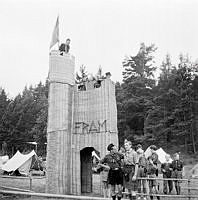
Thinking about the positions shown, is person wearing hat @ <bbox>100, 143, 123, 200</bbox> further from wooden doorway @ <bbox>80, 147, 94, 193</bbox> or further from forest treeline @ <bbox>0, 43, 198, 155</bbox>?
forest treeline @ <bbox>0, 43, 198, 155</bbox>

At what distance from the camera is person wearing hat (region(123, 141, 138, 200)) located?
8.83 metres

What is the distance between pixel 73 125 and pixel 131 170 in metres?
4.77

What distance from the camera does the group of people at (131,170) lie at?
800cm

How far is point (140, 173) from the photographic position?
1039 centimetres

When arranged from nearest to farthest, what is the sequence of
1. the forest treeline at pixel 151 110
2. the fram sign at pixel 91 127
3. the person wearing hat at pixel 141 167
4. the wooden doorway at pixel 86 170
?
1. the person wearing hat at pixel 141 167
2. the fram sign at pixel 91 127
3. the wooden doorway at pixel 86 170
4. the forest treeline at pixel 151 110

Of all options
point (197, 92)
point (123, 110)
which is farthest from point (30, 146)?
point (197, 92)

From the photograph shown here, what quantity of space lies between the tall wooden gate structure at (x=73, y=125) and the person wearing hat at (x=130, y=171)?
2.86 metres

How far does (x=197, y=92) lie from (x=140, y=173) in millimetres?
30319

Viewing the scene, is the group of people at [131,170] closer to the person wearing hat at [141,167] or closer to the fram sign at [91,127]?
the person wearing hat at [141,167]

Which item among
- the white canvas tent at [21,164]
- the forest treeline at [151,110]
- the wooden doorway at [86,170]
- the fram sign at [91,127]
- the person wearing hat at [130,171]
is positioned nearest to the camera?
the person wearing hat at [130,171]

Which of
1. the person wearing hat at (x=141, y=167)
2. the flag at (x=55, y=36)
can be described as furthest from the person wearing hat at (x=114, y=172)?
the flag at (x=55, y=36)

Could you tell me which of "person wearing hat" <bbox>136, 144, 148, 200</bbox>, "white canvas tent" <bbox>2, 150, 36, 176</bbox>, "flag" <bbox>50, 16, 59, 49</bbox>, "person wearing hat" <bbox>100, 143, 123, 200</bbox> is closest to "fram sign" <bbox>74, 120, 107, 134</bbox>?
"person wearing hat" <bbox>136, 144, 148, 200</bbox>

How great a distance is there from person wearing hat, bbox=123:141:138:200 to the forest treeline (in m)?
28.2

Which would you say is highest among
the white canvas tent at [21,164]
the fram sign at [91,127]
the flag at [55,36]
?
the flag at [55,36]
